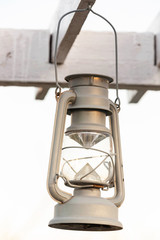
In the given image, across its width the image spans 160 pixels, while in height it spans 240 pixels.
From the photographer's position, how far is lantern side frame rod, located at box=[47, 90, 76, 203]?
1.24 meters

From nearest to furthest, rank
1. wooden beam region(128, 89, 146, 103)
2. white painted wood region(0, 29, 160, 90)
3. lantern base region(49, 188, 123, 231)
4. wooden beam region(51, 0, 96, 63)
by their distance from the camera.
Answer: lantern base region(49, 188, 123, 231) < wooden beam region(51, 0, 96, 63) < white painted wood region(0, 29, 160, 90) < wooden beam region(128, 89, 146, 103)

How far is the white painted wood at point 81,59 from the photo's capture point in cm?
223

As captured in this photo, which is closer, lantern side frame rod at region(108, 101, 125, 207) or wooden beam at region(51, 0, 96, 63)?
lantern side frame rod at region(108, 101, 125, 207)

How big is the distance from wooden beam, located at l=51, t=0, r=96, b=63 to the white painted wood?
2.4 inches

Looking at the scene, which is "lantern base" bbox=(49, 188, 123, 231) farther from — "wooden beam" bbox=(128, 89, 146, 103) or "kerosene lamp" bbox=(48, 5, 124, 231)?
"wooden beam" bbox=(128, 89, 146, 103)

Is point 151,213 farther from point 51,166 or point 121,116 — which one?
point 51,166

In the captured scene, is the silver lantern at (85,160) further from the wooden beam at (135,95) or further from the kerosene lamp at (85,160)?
the wooden beam at (135,95)

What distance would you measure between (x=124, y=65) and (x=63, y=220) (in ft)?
3.82

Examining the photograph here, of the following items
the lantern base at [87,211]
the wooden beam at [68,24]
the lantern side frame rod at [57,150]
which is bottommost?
the lantern base at [87,211]

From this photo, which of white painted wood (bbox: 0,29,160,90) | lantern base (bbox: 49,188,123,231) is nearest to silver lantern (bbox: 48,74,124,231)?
lantern base (bbox: 49,188,123,231)

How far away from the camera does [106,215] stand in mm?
1263

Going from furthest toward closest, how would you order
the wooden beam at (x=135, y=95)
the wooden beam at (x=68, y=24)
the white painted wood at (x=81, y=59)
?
the wooden beam at (x=135, y=95)
the white painted wood at (x=81, y=59)
the wooden beam at (x=68, y=24)

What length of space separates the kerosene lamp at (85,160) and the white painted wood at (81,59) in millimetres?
897

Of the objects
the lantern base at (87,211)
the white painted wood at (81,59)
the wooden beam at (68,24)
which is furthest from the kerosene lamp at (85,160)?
the white painted wood at (81,59)
